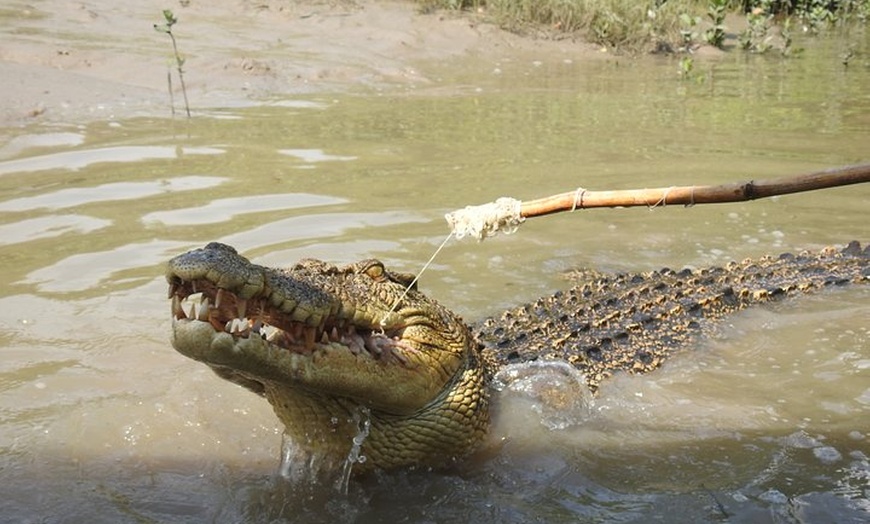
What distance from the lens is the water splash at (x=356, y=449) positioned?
120 inches

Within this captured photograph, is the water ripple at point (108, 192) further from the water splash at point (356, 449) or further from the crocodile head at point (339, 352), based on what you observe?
the water splash at point (356, 449)

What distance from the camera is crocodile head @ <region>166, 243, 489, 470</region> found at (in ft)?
7.78

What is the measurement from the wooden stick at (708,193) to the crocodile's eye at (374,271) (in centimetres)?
57

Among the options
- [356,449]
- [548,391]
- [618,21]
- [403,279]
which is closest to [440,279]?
[548,391]

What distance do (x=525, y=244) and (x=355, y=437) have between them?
122 inches

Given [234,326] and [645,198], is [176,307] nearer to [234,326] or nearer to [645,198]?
[234,326]

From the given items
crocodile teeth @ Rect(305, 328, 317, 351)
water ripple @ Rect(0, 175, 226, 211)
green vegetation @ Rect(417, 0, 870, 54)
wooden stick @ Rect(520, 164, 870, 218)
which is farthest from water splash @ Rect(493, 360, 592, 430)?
green vegetation @ Rect(417, 0, 870, 54)

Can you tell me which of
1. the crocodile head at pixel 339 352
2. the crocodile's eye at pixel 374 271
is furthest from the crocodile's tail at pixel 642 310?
the crocodile's eye at pixel 374 271

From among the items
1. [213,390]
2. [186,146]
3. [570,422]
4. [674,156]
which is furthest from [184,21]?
[570,422]

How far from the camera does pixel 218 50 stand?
34.9ft

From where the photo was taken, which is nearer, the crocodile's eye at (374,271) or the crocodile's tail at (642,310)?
the crocodile's eye at (374,271)

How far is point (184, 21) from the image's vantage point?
11.6 meters

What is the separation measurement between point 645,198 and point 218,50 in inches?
346

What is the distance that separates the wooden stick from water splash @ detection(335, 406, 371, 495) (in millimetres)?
882
